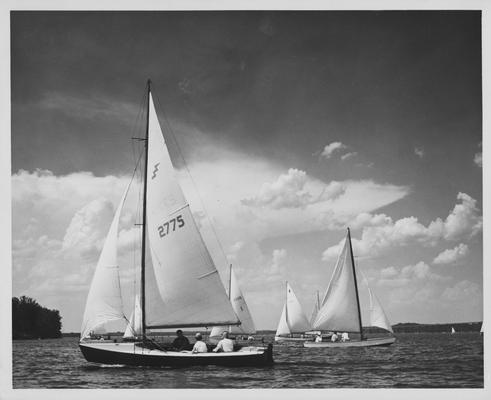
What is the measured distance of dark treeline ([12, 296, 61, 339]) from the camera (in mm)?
10742

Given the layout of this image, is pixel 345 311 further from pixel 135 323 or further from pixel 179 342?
pixel 135 323

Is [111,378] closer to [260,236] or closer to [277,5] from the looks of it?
[260,236]

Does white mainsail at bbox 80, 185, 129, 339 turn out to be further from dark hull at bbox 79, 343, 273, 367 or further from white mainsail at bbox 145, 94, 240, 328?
white mainsail at bbox 145, 94, 240, 328

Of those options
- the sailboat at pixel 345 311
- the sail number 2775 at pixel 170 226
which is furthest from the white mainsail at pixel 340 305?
the sail number 2775 at pixel 170 226

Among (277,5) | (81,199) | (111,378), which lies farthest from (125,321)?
(277,5)

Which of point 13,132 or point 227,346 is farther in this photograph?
point 227,346

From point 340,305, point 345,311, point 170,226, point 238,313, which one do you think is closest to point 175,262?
point 170,226

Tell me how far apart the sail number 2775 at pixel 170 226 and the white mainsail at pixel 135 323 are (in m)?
1.32

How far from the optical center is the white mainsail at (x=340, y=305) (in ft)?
47.5

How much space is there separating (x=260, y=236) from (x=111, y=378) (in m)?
3.28

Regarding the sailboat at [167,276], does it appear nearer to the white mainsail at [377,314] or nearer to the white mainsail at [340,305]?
the white mainsail at [377,314]

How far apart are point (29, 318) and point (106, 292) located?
130cm

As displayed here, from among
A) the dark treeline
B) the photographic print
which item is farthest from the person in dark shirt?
the dark treeline

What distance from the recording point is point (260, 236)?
1174 cm
